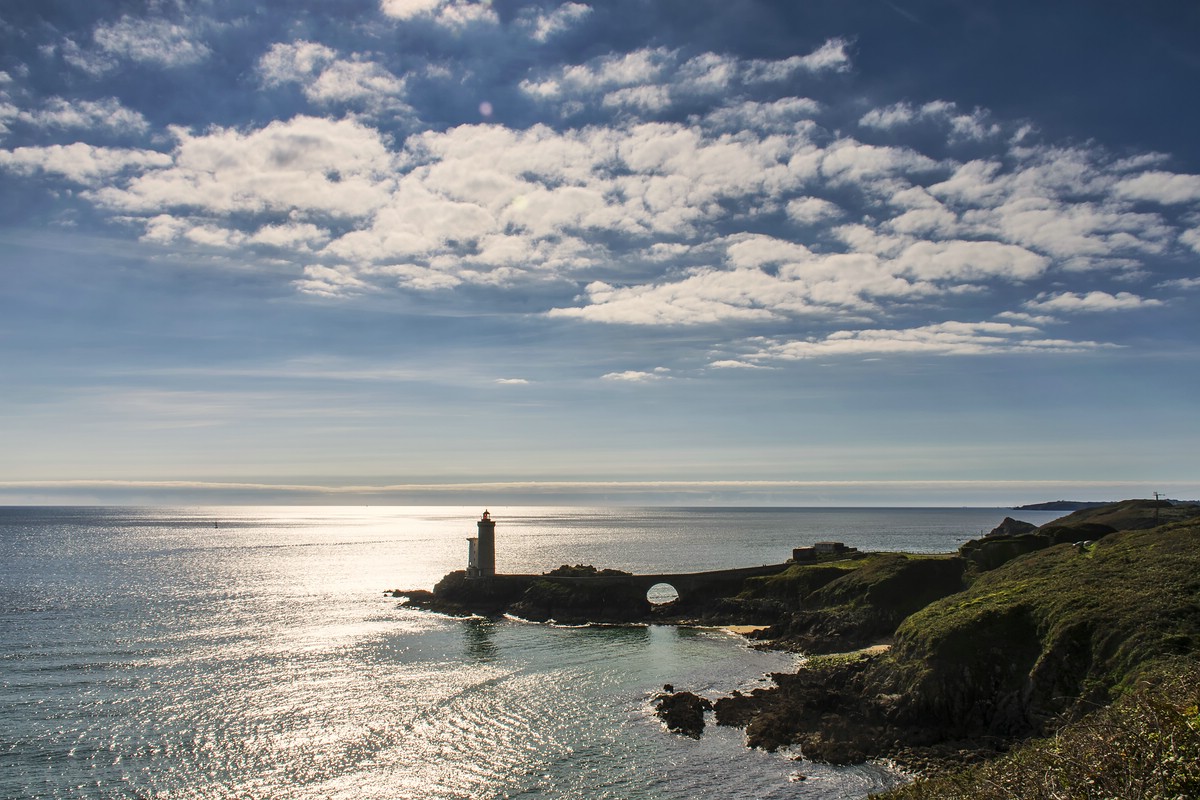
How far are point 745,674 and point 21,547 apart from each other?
585 ft

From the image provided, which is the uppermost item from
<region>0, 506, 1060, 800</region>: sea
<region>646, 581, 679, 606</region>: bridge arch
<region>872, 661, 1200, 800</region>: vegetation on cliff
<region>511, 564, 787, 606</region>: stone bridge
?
<region>872, 661, 1200, 800</region>: vegetation on cliff

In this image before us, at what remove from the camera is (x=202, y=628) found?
228 ft

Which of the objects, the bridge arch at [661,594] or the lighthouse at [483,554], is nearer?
the lighthouse at [483,554]

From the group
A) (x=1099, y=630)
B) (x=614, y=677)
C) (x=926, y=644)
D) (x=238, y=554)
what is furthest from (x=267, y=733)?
(x=238, y=554)

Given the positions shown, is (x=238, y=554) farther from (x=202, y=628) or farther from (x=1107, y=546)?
(x=1107, y=546)

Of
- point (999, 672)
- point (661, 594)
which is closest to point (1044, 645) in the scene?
point (999, 672)

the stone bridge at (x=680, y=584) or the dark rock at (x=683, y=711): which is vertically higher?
the stone bridge at (x=680, y=584)

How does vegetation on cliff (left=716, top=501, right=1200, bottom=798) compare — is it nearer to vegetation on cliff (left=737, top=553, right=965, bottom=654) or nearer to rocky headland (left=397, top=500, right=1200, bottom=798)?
rocky headland (left=397, top=500, right=1200, bottom=798)

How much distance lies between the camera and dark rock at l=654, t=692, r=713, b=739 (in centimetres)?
3841

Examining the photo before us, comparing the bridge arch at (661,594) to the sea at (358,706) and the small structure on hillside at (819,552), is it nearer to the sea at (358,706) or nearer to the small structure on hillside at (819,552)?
the small structure on hillside at (819,552)

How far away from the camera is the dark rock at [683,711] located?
126 ft

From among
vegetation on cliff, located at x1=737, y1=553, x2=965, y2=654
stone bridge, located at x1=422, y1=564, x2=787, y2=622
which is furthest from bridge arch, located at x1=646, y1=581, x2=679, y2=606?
vegetation on cliff, located at x1=737, y1=553, x2=965, y2=654

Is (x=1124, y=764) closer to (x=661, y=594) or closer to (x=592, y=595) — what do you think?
(x=592, y=595)

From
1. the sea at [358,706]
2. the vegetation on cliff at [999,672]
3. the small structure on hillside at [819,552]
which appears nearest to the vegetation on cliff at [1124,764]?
the vegetation on cliff at [999,672]
